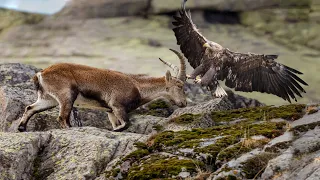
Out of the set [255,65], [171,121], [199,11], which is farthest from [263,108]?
[199,11]

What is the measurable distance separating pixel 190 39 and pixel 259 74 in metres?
3.65

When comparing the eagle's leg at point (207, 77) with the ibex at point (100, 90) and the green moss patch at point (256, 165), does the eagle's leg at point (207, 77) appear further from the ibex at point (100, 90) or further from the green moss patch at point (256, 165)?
the green moss patch at point (256, 165)

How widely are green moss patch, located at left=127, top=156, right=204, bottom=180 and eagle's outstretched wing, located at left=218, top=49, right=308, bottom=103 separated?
8.99 metres

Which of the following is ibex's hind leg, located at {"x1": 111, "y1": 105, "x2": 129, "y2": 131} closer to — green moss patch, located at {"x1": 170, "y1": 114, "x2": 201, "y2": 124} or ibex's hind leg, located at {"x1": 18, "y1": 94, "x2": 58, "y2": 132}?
ibex's hind leg, located at {"x1": 18, "y1": 94, "x2": 58, "y2": 132}

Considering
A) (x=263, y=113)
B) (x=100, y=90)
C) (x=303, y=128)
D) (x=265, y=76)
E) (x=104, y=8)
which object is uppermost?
(x=104, y=8)

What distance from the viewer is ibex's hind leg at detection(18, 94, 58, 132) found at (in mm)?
19094

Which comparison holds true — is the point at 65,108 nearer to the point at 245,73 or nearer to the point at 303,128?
the point at 245,73

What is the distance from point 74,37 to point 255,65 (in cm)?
2872

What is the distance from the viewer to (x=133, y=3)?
50.6 metres

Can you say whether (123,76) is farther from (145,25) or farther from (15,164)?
(145,25)

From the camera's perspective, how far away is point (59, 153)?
51.3ft

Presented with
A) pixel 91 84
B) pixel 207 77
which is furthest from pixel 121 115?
pixel 207 77

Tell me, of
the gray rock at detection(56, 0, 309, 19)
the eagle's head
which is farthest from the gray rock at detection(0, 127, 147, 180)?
the gray rock at detection(56, 0, 309, 19)

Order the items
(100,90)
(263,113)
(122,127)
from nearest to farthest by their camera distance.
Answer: (263,113), (122,127), (100,90)
